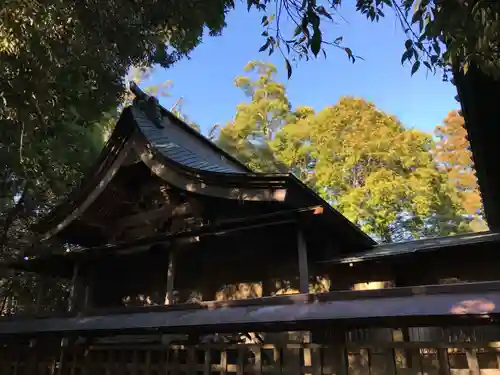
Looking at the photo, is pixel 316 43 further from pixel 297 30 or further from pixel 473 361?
pixel 473 361

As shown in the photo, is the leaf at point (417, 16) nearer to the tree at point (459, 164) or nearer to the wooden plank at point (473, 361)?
the wooden plank at point (473, 361)

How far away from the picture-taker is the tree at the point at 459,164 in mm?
24562

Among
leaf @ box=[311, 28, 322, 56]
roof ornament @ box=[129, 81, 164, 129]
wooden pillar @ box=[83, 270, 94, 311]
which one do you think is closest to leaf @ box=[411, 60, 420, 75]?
leaf @ box=[311, 28, 322, 56]

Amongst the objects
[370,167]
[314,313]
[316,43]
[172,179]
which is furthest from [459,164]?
[316,43]

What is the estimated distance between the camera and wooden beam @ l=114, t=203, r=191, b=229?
29.2 feet

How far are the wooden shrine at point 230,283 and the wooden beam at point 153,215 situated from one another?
1.2 inches

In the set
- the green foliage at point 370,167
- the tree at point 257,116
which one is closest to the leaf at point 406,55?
the green foliage at point 370,167

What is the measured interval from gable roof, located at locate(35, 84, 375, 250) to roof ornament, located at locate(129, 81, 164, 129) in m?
0.03

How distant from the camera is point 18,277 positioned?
612 inches

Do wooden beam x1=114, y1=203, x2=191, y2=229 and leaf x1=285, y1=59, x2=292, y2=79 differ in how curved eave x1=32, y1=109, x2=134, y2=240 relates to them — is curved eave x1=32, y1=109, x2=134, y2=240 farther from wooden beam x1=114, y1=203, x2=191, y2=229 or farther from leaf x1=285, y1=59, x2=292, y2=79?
leaf x1=285, y1=59, x2=292, y2=79

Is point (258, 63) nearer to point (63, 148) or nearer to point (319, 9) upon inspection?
point (63, 148)

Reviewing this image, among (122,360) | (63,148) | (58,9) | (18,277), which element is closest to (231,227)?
(122,360)

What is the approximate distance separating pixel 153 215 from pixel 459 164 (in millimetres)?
23567

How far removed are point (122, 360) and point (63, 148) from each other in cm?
565
